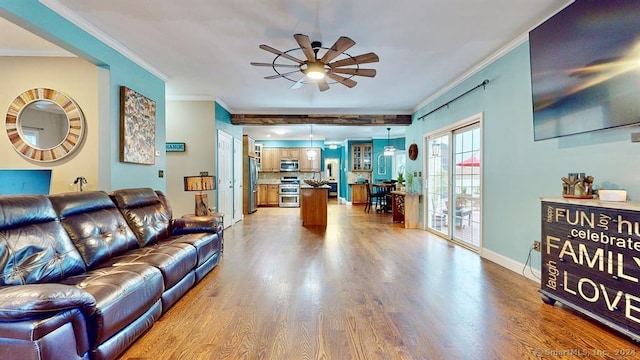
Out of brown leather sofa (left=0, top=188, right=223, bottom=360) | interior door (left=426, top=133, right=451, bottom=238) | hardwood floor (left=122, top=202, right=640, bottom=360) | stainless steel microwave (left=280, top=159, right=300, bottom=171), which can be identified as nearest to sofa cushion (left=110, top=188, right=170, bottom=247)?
brown leather sofa (left=0, top=188, right=223, bottom=360)

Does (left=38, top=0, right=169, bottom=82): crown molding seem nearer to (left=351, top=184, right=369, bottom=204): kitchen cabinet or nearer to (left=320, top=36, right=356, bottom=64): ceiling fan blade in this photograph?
(left=320, top=36, right=356, bottom=64): ceiling fan blade

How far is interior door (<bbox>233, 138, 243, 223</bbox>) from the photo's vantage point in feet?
23.0

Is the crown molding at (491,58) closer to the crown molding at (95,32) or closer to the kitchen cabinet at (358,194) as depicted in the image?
the crown molding at (95,32)

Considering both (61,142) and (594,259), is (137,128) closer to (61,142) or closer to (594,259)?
(61,142)

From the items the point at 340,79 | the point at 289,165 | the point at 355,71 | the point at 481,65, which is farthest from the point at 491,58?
the point at 289,165

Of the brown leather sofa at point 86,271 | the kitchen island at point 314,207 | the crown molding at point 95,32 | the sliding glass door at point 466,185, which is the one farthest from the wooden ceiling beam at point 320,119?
the brown leather sofa at point 86,271

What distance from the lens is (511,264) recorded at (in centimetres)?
341

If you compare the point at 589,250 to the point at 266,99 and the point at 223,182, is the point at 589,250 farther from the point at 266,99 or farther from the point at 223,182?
the point at 223,182

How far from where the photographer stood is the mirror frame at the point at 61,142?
3.46 meters

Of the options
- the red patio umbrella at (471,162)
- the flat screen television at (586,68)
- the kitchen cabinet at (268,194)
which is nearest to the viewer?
the flat screen television at (586,68)

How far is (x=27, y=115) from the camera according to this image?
350cm

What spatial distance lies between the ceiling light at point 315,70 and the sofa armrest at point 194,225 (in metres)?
2.06

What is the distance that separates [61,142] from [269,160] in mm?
7727

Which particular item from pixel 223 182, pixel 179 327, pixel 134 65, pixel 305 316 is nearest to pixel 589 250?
pixel 305 316
